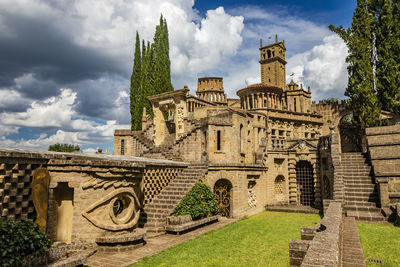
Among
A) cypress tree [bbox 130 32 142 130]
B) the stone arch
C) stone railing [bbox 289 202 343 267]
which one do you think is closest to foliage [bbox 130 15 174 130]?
cypress tree [bbox 130 32 142 130]

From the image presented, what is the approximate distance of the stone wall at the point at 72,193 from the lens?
28.3 ft

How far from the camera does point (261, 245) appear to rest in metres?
10.7

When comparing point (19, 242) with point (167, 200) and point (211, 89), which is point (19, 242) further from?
point (211, 89)

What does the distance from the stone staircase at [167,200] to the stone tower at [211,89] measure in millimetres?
44067

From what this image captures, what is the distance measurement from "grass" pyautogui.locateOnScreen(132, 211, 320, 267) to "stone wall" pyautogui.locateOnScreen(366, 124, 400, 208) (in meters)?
5.60

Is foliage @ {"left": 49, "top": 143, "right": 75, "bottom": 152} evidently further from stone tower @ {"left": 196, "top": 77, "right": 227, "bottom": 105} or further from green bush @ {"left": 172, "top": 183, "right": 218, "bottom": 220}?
green bush @ {"left": 172, "top": 183, "right": 218, "bottom": 220}

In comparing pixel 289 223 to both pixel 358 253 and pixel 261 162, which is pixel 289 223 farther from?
pixel 358 253

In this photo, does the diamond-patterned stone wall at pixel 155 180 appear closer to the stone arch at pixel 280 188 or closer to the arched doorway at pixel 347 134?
the stone arch at pixel 280 188

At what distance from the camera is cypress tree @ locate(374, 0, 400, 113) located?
2330 centimetres

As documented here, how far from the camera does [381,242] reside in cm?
968

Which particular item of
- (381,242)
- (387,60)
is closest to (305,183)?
(387,60)

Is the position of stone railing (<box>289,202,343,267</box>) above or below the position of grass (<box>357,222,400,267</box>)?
above

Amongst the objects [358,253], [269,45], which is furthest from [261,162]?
[269,45]

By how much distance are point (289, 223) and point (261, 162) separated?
20.4 feet
